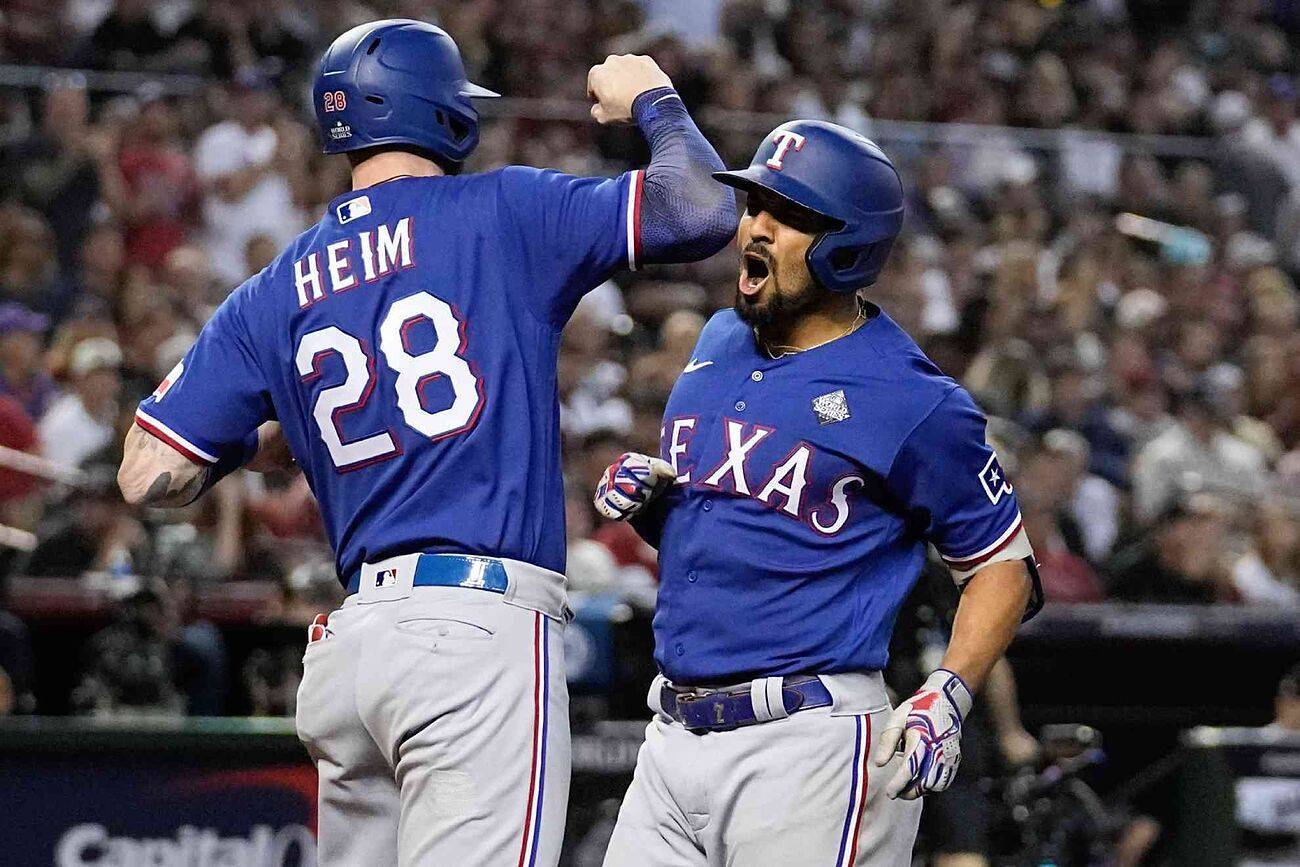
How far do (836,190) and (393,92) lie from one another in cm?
→ 91

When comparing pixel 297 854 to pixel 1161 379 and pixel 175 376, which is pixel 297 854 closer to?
pixel 175 376

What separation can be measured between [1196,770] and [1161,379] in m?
5.45

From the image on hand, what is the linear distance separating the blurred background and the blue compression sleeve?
11.2 ft

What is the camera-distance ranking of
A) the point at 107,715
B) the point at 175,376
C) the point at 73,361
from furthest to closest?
1. the point at 73,361
2. the point at 107,715
3. the point at 175,376

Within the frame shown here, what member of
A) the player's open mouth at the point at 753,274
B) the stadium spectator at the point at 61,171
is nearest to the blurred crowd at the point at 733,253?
the stadium spectator at the point at 61,171

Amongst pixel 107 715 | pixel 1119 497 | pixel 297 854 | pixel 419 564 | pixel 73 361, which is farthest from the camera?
pixel 1119 497

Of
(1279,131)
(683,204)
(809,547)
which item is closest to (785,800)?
(809,547)

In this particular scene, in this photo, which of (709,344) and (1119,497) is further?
(1119,497)

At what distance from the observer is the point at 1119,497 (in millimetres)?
12039

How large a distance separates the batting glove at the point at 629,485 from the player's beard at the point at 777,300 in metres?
0.36

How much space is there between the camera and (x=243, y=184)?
1127 cm

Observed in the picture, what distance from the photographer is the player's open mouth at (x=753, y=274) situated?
163 inches

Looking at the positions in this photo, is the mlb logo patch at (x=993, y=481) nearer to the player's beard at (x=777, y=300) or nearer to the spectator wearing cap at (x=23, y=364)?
the player's beard at (x=777, y=300)

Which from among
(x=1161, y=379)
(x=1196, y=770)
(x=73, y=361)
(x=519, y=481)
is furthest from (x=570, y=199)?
(x=1161, y=379)
